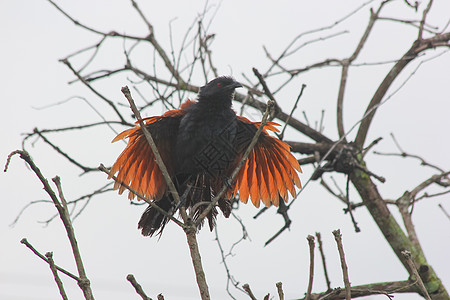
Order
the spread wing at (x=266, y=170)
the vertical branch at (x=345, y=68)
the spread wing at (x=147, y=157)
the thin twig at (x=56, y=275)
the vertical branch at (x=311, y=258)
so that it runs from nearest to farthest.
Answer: the thin twig at (x=56, y=275)
the vertical branch at (x=311, y=258)
the spread wing at (x=147, y=157)
the spread wing at (x=266, y=170)
the vertical branch at (x=345, y=68)

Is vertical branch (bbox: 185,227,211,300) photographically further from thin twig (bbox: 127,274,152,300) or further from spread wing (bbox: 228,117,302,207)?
spread wing (bbox: 228,117,302,207)

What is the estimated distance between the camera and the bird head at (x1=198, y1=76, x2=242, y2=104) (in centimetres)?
435

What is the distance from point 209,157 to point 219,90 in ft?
1.84

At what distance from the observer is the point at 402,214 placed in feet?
16.0

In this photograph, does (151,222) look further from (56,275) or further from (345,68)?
(345,68)

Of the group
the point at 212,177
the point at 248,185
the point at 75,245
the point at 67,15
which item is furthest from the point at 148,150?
the point at 75,245

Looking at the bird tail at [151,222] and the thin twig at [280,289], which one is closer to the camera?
the thin twig at [280,289]

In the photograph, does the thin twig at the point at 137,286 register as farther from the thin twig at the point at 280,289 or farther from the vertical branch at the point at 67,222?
the thin twig at the point at 280,289

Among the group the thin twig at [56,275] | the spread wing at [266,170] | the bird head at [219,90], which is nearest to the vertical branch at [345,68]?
the spread wing at [266,170]

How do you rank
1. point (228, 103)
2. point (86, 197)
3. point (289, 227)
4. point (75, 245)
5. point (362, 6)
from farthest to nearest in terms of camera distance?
1. point (362, 6)
2. point (86, 197)
3. point (228, 103)
4. point (289, 227)
5. point (75, 245)

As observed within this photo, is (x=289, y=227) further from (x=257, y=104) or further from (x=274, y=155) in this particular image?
(x=257, y=104)

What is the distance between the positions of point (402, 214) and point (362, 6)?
1.99 metres

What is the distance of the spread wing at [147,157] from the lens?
4.14 m

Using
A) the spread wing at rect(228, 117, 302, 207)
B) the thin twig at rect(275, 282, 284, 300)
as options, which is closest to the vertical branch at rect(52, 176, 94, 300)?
the thin twig at rect(275, 282, 284, 300)
